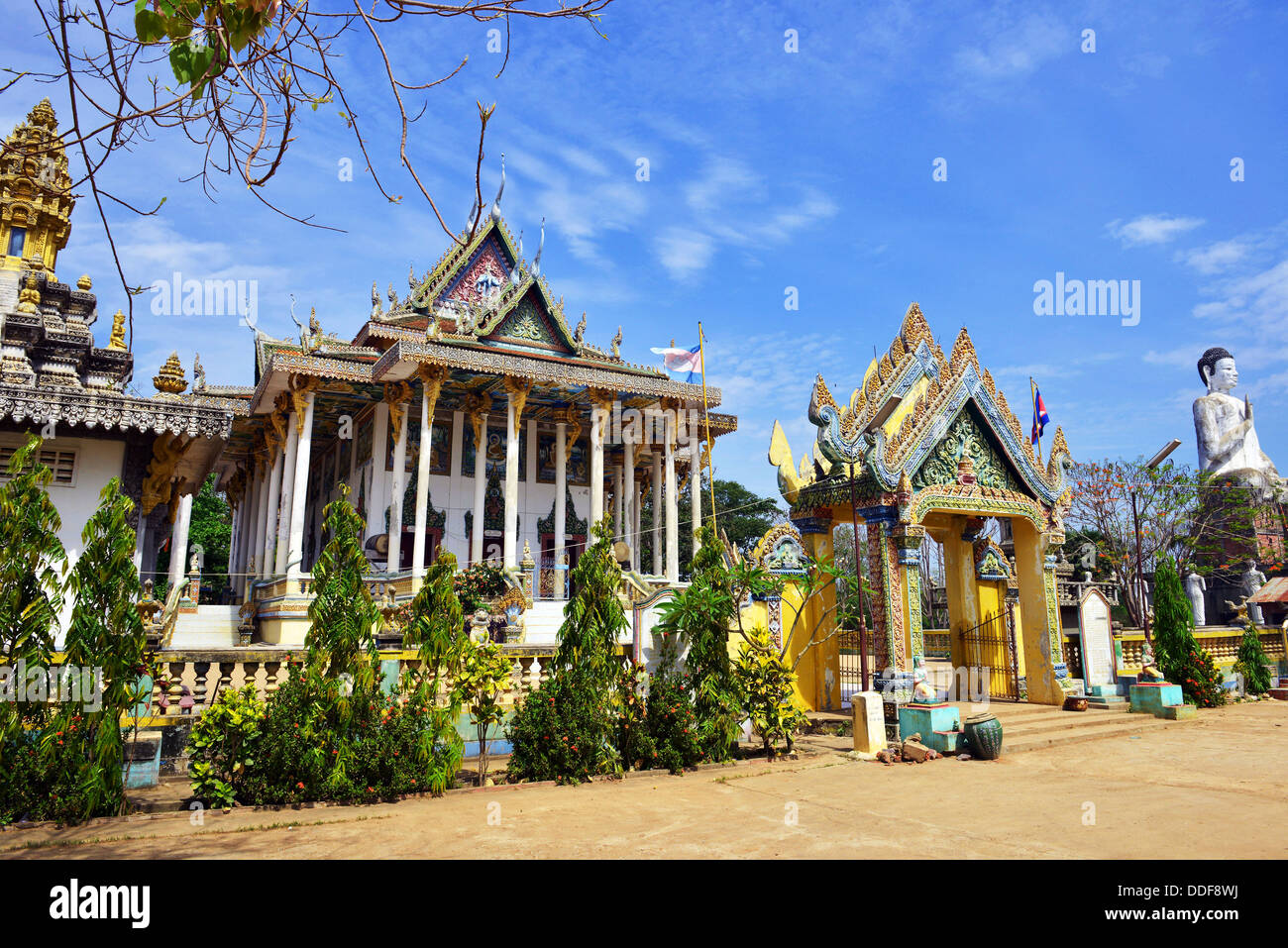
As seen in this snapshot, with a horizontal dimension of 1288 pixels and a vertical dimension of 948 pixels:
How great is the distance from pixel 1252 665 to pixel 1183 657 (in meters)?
3.47

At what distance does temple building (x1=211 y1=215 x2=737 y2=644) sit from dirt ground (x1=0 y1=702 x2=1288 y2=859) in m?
11.0

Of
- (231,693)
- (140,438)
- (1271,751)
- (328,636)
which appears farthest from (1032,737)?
(140,438)

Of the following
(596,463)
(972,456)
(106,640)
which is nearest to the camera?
(106,640)

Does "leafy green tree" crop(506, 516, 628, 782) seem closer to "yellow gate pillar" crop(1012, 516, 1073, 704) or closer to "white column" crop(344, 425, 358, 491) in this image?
"yellow gate pillar" crop(1012, 516, 1073, 704)

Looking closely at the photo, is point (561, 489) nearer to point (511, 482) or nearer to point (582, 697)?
point (511, 482)

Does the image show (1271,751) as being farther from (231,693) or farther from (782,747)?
(231,693)

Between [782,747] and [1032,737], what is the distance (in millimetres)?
3496

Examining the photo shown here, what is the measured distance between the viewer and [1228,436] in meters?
33.1

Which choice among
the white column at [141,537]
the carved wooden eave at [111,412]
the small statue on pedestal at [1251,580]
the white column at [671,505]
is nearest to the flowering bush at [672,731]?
the carved wooden eave at [111,412]

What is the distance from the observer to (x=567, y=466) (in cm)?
2630

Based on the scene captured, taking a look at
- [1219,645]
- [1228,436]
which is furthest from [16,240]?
[1228,436]

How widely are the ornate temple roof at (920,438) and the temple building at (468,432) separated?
858cm

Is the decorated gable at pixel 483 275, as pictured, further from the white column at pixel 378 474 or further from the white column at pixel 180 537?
the white column at pixel 180 537

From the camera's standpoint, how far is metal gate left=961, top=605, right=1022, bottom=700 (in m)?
13.7
